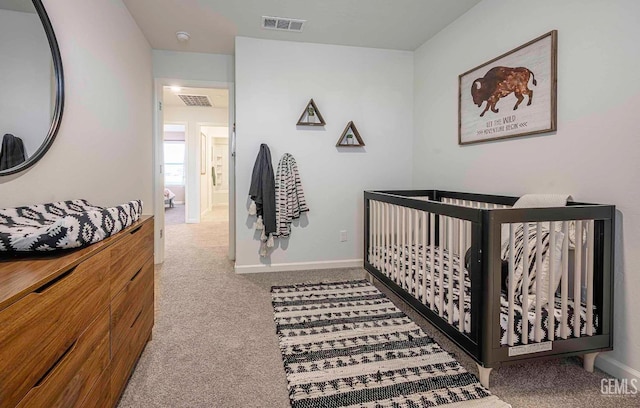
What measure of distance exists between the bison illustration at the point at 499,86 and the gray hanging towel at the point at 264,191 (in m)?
1.77

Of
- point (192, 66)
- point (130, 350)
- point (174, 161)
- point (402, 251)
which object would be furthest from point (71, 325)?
point (174, 161)

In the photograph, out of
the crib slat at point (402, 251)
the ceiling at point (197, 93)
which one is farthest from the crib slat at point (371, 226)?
the ceiling at point (197, 93)

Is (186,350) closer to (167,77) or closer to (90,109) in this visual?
(90,109)

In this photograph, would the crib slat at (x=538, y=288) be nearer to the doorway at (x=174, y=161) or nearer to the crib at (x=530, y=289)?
the crib at (x=530, y=289)

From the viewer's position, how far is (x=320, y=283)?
283 cm

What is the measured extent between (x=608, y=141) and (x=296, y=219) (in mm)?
2362

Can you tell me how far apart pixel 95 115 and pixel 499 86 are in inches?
102

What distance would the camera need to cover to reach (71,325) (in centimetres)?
87

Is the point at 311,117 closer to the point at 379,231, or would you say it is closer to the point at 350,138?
the point at 350,138

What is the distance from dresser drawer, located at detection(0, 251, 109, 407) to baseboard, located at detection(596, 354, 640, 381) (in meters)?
2.18

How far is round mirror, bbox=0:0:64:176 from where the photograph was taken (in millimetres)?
1213

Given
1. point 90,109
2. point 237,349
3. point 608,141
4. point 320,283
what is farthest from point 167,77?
point 608,141

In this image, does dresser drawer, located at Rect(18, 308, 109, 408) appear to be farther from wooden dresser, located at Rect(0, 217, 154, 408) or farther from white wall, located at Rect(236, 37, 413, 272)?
white wall, located at Rect(236, 37, 413, 272)

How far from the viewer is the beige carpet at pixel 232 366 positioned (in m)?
1.37
